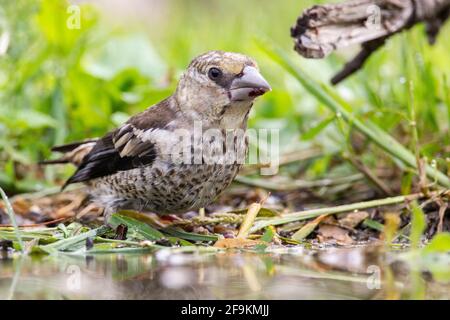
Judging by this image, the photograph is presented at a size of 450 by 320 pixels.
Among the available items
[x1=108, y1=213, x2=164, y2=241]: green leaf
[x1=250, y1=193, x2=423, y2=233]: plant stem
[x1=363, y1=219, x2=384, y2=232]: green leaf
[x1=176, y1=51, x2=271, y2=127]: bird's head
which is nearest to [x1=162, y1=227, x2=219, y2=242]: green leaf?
[x1=108, y1=213, x2=164, y2=241]: green leaf

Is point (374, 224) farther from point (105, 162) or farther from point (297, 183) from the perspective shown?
point (105, 162)

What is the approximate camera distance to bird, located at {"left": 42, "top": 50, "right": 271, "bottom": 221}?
372 centimetres

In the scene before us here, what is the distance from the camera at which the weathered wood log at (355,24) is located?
3928 millimetres

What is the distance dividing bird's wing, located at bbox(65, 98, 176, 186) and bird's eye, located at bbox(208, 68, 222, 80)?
11.3 inches

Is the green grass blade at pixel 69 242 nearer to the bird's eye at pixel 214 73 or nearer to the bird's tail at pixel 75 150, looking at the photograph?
the bird's eye at pixel 214 73

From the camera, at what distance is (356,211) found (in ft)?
14.0

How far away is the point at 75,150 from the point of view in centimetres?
464

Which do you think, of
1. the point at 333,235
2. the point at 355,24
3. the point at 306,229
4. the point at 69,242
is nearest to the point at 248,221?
the point at 306,229

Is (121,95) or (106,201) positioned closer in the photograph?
(106,201)

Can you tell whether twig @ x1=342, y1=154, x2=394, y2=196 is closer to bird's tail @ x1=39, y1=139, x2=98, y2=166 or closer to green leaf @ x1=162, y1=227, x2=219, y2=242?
green leaf @ x1=162, y1=227, x2=219, y2=242

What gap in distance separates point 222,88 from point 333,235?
0.95 m

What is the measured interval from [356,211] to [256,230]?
786 millimetres

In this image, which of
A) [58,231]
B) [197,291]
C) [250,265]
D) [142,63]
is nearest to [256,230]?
[250,265]
